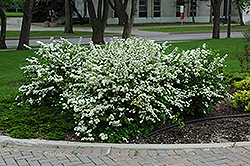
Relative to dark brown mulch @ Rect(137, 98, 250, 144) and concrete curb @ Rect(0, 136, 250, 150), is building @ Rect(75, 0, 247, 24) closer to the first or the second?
dark brown mulch @ Rect(137, 98, 250, 144)

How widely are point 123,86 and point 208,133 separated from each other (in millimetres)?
1693

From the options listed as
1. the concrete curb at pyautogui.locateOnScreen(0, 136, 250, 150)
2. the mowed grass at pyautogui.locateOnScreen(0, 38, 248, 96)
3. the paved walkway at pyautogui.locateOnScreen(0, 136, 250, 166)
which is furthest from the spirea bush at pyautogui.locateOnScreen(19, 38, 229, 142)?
the mowed grass at pyautogui.locateOnScreen(0, 38, 248, 96)

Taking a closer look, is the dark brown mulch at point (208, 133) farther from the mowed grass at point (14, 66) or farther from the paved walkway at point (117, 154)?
the mowed grass at point (14, 66)

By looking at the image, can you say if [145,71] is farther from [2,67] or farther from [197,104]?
[2,67]

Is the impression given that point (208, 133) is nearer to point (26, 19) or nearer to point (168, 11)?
point (26, 19)

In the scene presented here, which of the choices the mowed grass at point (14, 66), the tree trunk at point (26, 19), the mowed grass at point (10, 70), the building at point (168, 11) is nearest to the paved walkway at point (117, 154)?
the mowed grass at point (14, 66)

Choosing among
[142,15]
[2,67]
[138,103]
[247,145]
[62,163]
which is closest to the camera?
[62,163]

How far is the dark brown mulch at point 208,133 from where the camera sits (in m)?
5.90

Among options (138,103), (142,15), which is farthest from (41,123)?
(142,15)

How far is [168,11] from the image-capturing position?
5181 cm

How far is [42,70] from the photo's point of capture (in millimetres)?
6773

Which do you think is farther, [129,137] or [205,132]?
[205,132]

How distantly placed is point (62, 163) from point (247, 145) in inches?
112

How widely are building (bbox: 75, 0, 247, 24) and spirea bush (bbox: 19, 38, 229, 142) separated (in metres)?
42.0
